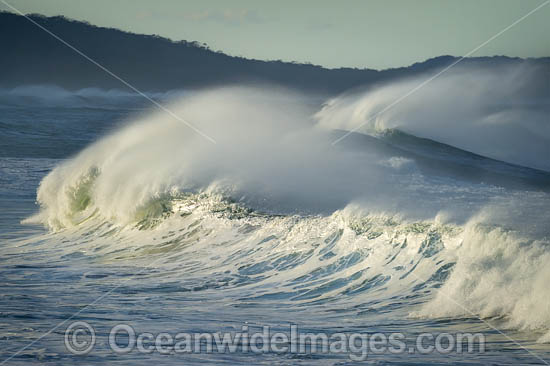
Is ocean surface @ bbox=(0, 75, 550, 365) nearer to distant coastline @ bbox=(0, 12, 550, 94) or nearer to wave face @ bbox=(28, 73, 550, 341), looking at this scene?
wave face @ bbox=(28, 73, 550, 341)

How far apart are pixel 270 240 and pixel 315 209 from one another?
1233 millimetres

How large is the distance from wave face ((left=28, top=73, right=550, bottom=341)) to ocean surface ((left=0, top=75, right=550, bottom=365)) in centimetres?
3

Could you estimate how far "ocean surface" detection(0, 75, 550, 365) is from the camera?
6.48 meters

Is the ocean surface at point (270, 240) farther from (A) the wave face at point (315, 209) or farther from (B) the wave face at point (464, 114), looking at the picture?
(B) the wave face at point (464, 114)

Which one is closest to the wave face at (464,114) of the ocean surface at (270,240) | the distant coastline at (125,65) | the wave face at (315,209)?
the wave face at (315,209)

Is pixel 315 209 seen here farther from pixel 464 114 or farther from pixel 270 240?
pixel 464 114

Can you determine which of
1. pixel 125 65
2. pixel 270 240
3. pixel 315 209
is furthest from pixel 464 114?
pixel 125 65

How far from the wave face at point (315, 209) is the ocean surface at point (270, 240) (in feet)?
0.10

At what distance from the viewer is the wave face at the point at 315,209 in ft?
24.2

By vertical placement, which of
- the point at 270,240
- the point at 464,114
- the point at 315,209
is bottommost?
the point at 270,240

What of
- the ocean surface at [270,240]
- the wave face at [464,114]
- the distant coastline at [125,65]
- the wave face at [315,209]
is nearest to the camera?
the ocean surface at [270,240]

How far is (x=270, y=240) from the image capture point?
398 inches

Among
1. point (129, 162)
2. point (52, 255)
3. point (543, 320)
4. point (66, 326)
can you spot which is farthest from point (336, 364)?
point (129, 162)

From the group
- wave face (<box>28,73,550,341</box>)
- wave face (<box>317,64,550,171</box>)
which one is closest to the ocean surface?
wave face (<box>28,73,550,341</box>)
